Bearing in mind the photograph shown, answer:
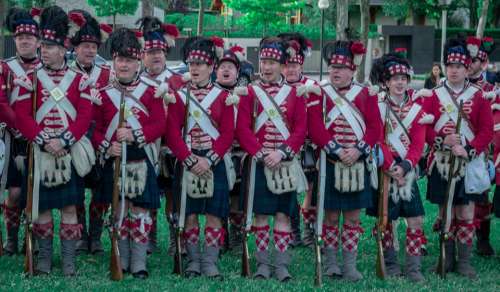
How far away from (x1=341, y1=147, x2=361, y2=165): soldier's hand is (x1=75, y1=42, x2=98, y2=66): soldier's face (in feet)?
8.56

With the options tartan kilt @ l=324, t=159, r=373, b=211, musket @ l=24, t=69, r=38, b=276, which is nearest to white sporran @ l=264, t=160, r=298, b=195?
tartan kilt @ l=324, t=159, r=373, b=211

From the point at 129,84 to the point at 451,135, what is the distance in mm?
2865

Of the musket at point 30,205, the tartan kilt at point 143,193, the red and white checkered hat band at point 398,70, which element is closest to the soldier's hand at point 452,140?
the red and white checkered hat band at point 398,70

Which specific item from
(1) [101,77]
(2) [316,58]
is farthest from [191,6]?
(1) [101,77]

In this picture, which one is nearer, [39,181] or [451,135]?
[39,181]

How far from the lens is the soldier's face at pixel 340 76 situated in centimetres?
702

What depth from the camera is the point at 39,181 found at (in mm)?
6691

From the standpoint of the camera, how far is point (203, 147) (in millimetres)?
6922

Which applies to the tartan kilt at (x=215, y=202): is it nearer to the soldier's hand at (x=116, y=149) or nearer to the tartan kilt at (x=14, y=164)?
the soldier's hand at (x=116, y=149)

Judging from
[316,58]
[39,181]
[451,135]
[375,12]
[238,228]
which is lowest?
[238,228]

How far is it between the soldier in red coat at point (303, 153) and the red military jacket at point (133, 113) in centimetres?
138

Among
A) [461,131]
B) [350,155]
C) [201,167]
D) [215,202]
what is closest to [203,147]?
[201,167]

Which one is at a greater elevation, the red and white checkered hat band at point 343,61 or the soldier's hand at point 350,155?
the red and white checkered hat band at point 343,61

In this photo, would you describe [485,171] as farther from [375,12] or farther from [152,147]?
[375,12]
